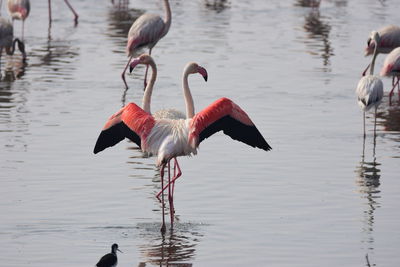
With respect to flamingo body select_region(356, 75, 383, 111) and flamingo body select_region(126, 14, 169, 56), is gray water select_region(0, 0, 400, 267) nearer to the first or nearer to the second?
flamingo body select_region(356, 75, 383, 111)

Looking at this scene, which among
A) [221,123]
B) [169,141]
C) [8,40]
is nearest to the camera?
[221,123]

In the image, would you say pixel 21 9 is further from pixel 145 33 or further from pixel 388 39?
pixel 388 39

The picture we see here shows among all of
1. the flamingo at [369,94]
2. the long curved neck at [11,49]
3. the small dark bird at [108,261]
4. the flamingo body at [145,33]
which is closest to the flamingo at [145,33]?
the flamingo body at [145,33]

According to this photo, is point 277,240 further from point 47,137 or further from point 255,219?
point 47,137

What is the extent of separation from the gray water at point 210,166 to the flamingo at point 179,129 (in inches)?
28.9

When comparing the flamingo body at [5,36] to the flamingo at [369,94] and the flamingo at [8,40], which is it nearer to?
the flamingo at [8,40]

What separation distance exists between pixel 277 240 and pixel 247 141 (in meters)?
0.95

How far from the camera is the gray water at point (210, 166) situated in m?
9.51

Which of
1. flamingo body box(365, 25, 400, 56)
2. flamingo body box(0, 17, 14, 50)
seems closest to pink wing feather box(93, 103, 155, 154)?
flamingo body box(365, 25, 400, 56)

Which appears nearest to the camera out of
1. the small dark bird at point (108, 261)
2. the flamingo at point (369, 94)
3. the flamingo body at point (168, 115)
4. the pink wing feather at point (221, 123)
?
the small dark bird at point (108, 261)

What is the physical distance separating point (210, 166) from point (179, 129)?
2611mm

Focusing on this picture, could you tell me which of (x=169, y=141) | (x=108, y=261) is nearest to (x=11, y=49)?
(x=169, y=141)

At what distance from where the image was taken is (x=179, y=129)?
10008 mm

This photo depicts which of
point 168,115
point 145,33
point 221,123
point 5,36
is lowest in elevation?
point 5,36
